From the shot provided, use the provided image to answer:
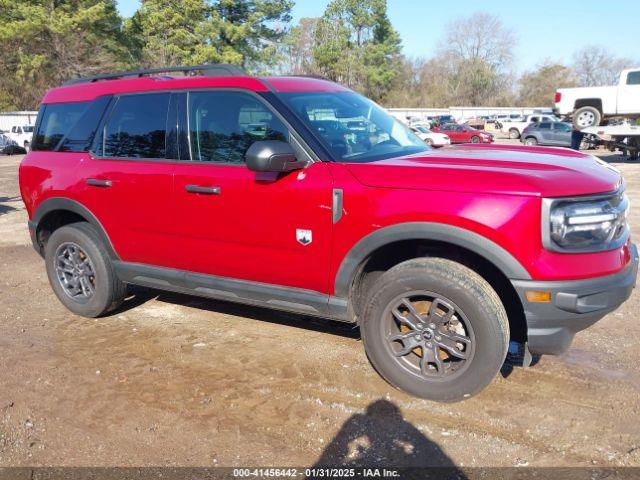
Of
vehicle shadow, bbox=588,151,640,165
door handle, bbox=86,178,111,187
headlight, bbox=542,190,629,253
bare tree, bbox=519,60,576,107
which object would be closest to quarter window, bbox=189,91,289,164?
door handle, bbox=86,178,111,187

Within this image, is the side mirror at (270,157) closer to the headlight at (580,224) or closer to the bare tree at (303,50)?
the headlight at (580,224)

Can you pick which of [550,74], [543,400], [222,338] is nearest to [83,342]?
[222,338]

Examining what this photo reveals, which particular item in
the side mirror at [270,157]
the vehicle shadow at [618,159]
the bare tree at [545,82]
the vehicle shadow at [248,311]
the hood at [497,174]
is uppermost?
the bare tree at [545,82]

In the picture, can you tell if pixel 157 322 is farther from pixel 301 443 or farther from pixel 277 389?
pixel 301 443

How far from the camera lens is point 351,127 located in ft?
12.7

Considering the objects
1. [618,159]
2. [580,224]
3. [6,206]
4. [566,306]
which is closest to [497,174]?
[580,224]

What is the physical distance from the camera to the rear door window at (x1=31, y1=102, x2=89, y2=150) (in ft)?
15.3

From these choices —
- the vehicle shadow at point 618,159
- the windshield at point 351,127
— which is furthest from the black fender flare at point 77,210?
the vehicle shadow at point 618,159

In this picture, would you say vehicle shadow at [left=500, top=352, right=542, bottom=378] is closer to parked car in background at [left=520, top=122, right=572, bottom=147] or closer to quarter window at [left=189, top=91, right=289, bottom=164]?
quarter window at [left=189, top=91, right=289, bottom=164]

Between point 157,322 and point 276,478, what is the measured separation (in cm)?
242

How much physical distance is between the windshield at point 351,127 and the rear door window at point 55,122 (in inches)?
79.7

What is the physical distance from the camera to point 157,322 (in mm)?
4758

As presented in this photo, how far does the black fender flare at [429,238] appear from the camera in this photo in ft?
9.62

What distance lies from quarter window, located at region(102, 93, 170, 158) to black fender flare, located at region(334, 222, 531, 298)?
170 cm
